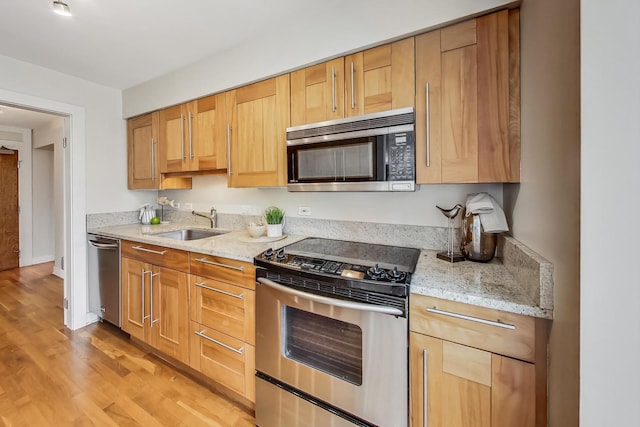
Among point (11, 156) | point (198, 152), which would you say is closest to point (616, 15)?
point (198, 152)

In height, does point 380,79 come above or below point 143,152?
above

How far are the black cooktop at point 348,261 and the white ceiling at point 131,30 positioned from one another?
144cm

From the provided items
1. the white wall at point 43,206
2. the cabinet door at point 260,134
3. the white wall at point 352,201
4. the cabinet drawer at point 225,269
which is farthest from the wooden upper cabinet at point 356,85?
the white wall at point 43,206

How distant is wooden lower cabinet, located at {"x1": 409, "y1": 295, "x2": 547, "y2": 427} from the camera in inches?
34.9

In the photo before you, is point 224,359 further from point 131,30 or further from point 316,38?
point 131,30

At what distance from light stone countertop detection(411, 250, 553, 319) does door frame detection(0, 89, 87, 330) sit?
3059mm

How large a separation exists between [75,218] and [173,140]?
1.22m

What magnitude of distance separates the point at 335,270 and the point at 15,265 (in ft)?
20.4

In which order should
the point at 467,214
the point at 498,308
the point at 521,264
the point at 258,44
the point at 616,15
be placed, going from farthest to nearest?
the point at 258,44, the point at 467,214, the point at 521,264, the point at 498,308, the point at 616,15

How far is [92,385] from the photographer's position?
5.85 feet

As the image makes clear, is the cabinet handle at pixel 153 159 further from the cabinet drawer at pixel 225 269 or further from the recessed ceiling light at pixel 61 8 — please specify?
Result: the cabinet drawer at pixel 225 269

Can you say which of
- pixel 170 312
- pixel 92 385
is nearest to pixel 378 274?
pixel 170 312

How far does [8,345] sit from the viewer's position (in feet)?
7.38

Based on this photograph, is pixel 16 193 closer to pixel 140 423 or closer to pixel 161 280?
pixel 161 280
